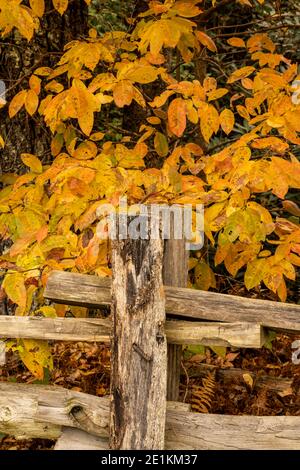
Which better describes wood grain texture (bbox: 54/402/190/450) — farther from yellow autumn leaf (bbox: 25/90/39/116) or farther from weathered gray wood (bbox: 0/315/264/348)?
yellow autumn leaf (bbox: 25/90/39/116)

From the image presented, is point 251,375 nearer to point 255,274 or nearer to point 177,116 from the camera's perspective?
point 255,274

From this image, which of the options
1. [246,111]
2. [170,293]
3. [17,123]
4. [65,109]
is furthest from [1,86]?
[170,293]

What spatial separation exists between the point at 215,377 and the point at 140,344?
6.38 feet

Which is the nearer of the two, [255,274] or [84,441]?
[84,441]

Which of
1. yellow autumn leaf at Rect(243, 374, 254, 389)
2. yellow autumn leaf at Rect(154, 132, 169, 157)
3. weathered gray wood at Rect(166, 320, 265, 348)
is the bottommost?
yellow autumn leaf at Rect(243, 374, 254, 389)

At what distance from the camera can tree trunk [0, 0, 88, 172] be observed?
5.28 meters

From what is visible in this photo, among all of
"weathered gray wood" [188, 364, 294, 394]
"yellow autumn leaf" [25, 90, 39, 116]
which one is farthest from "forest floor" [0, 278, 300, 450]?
"yellow autumn leaf" [25, 90, 39, 116]

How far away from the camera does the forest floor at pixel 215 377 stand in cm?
461

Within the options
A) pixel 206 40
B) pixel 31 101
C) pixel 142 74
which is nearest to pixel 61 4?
pixel 31 101

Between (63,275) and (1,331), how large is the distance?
491 millimetres

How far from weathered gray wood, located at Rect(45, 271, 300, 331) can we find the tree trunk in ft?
6.95

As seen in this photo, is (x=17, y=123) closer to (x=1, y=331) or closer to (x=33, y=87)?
(x=33, y=87)

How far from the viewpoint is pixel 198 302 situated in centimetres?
334

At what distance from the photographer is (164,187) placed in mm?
3543
